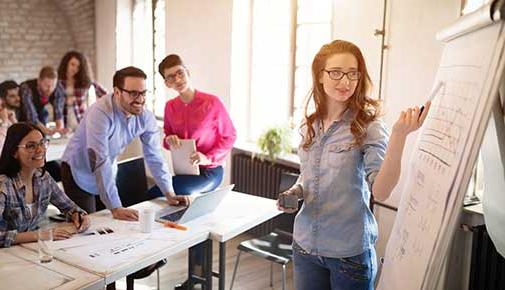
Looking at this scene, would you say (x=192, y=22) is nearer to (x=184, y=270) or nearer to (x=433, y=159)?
(x=184, y=270)

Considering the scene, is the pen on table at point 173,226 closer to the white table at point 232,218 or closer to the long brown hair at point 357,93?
the white table at point 232,218

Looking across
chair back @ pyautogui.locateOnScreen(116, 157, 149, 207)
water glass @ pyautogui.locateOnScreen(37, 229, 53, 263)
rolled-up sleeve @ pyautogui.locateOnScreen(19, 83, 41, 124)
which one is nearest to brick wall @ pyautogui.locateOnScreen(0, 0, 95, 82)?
rolled-up sleeve @ pyautogui.locateOnScreen(19, 83, 41, 124)

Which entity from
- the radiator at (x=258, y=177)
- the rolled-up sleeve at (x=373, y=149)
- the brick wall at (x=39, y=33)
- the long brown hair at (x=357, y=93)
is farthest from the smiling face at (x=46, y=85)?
the rolled-up sleeve at (x=373, y=149)

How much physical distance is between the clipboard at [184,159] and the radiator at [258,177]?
105cm

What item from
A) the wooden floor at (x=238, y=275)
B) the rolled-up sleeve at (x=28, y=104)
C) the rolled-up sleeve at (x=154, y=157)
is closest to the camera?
the rolled-up sleeve at (x=154, y=157)

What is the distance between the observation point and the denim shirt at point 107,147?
8.62 ft

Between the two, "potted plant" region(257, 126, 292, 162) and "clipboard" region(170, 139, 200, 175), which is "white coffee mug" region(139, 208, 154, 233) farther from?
"potted plant" region(257, 126, 292, 162)

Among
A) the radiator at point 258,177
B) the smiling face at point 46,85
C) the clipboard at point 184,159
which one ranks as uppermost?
the smiling face at point 46,85

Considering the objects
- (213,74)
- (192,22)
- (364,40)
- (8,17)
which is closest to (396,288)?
(364,40)

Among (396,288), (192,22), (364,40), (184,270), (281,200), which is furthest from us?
(192,22)

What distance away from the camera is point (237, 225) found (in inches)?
100

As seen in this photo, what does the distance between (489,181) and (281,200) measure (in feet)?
2.53

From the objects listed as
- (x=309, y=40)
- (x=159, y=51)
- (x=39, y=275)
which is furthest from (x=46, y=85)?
(x=39, y=275)

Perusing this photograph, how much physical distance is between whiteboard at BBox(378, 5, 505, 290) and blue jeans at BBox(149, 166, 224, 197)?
6.09ft
